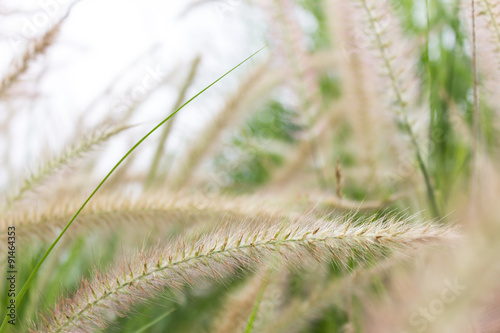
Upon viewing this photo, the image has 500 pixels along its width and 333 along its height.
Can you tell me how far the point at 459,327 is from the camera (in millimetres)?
409

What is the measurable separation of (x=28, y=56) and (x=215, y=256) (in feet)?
1.18

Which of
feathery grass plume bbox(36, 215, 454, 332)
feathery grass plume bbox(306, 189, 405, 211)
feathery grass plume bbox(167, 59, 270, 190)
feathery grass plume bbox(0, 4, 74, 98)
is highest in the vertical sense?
feathery grass plume bbox(0, 4, 74, 98)

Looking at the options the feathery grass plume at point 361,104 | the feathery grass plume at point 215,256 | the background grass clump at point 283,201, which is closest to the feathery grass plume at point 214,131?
the background grass clump at point 283,201

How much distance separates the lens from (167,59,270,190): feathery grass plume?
2.58ft

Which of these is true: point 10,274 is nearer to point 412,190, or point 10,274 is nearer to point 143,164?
point 143,164

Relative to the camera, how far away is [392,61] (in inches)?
→ 23.6

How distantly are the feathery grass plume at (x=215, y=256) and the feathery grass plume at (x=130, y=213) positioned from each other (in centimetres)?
10

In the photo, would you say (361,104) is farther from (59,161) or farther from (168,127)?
(59,161)

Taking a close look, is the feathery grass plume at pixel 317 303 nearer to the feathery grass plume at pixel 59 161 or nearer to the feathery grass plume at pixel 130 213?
the feathery grass plume at pixel 130 213

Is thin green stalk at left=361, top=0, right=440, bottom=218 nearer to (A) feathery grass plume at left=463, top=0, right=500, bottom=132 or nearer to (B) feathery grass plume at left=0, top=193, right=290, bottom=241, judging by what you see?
(A) feathery grass plume at left=463, top=0, right=500, bottom=132

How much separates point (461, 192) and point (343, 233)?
441mm

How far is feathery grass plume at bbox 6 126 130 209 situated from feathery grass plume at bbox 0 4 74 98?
104mm

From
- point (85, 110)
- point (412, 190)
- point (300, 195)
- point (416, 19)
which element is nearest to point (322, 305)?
point (300, 195)

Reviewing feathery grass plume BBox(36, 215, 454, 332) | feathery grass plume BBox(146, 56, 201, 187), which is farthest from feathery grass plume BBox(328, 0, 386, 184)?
feathery grass plume BBox(36, 215, 454, 332)
